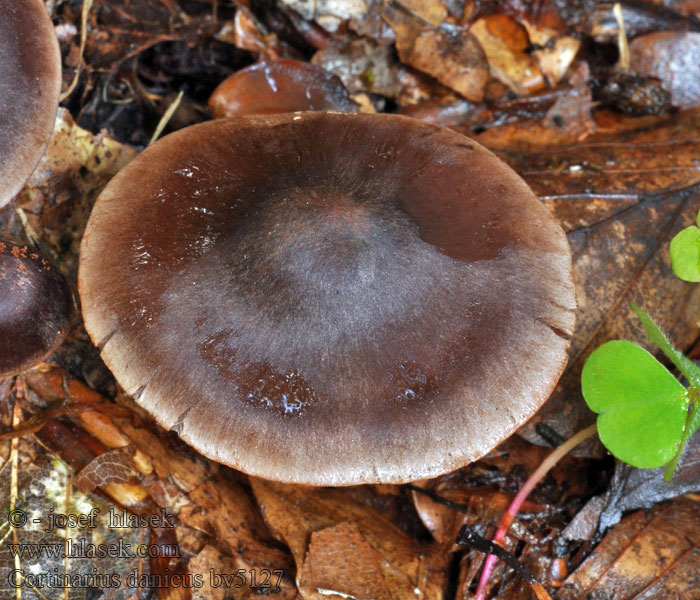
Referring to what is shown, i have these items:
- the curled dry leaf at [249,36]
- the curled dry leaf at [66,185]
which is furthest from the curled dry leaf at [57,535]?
the curled dry leaf at [249,36]

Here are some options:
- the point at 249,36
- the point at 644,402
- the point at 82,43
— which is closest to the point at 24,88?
the point at 82,43

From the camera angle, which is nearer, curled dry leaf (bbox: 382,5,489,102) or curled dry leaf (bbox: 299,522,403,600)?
curled dry leaf (bbox: 299,522,403,600)

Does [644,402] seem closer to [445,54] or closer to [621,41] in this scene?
[445,54]

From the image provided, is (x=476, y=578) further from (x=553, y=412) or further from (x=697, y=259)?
(x=697, y=259)

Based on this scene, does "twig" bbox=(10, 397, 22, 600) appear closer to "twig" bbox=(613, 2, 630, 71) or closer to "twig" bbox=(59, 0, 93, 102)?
"twig" bbox=(59, 0, 93, 102)

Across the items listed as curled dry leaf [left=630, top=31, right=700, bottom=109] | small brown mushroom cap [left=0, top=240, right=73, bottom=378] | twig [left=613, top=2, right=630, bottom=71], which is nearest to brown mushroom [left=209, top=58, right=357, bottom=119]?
small brown mushroom cap [left=0, top=240, right=73, bottom=378]

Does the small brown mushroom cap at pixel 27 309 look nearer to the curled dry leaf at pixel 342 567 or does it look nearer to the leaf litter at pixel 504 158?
the leaf litter at pixel 504 158
